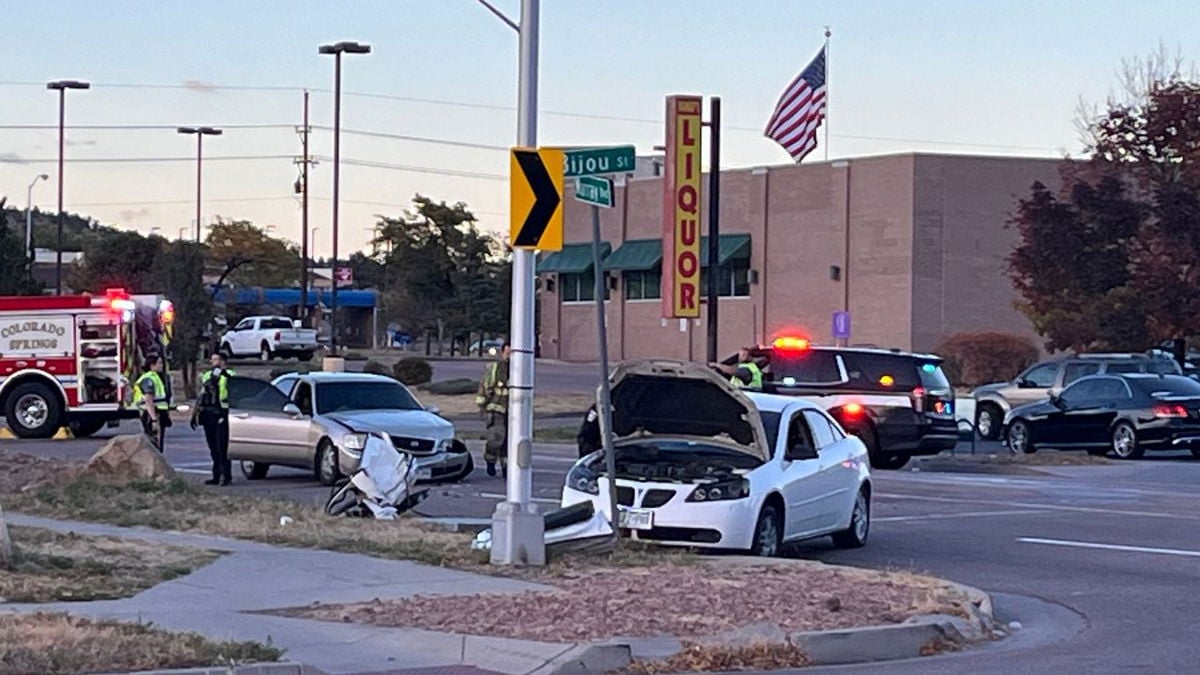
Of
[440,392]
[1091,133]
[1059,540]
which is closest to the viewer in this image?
[1059,540]

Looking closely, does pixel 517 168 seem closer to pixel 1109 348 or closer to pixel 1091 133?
pixel 1109 348

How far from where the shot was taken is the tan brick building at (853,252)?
198 ft

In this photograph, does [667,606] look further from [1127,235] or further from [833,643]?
[1127,235]

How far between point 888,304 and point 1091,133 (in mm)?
9795

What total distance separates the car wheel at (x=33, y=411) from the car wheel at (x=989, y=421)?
62.0 ft

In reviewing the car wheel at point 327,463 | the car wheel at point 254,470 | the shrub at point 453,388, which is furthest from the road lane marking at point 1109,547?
the shrub at point 453,388

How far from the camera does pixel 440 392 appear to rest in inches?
1908

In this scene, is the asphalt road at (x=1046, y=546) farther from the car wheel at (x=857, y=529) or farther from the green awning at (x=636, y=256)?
the green awning at (x=636, y=256)

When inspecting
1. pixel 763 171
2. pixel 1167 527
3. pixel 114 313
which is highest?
pixel 763 171

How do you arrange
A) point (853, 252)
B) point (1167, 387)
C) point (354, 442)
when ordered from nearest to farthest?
point (354, 442), point (1167, 387), point (853, 252)

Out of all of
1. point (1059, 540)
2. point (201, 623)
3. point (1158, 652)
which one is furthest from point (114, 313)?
point (1158, 652)

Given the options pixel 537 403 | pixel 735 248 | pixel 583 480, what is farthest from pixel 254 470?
pixel 735 248

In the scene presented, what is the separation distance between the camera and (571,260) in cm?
7306

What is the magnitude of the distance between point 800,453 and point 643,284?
5414 cm
